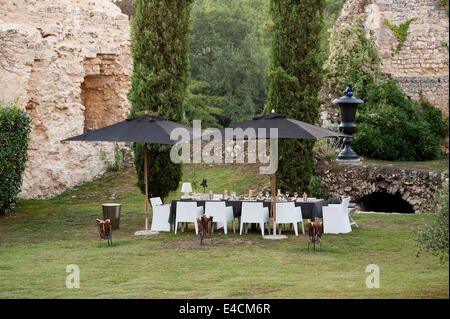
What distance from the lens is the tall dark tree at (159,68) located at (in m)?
15.5

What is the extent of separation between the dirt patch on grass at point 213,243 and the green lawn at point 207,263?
19 millimetres

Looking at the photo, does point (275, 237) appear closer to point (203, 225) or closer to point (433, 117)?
point (203, 225)

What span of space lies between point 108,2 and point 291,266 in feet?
48.6

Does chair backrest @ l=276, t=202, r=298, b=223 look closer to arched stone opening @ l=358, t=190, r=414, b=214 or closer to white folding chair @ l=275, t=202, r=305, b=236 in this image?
white folding chair @ l=275, t=202, r=305, b=236

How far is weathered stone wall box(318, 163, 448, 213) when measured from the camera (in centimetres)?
1747

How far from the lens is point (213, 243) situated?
38.1 feet

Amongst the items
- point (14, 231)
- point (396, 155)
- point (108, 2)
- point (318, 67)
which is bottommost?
point (14, 231)

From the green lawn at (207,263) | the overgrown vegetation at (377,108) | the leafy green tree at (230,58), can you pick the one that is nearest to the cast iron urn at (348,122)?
the green lawn at (207,263)

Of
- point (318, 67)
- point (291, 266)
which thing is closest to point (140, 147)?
point (318, 67)

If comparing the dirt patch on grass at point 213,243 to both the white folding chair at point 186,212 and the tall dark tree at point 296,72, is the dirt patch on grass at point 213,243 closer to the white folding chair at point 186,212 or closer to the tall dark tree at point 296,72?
the white folding chair at point 186,212

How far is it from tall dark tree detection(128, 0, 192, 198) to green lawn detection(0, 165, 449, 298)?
61.4 inches

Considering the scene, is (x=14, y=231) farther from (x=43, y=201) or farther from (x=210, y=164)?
(x=210, y=164)

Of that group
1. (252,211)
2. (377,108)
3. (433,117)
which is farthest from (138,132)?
(433,117)

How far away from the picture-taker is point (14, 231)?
529 inches
